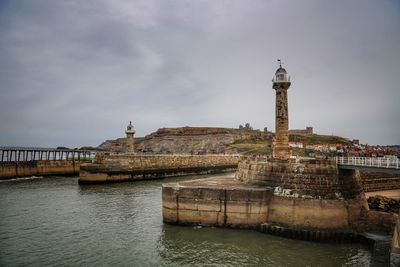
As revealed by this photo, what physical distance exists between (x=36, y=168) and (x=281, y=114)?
3966cm

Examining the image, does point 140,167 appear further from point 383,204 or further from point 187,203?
point 383,204

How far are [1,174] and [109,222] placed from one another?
96.9ft

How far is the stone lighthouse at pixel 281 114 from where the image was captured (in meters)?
21.3

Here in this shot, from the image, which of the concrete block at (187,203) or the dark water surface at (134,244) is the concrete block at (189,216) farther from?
the dark water surface at (134,244)

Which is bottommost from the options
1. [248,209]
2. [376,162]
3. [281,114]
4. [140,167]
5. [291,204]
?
[248,209]

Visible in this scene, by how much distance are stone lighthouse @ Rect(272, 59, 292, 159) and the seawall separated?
3752 centimetres

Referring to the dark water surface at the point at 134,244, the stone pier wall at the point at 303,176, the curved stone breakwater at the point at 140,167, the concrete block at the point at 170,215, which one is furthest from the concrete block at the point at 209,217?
the curved stone breakwater at the point at 140,167

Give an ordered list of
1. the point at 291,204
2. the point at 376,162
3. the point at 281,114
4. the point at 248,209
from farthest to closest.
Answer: the point at 281,114
the point at 248,209
the point at 291,204
the point at 376,162

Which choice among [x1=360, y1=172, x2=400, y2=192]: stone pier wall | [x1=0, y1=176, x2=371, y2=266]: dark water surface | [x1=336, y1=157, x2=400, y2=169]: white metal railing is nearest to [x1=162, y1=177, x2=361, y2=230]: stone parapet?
[x1=0, y1=176, x2=371, y2=266]: dark water surface

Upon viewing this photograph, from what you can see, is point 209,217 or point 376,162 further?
point 209,217

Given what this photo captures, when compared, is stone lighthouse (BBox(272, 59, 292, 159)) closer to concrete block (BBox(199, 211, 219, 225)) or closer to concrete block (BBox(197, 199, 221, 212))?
concrete block (BBox(197, 199, 221, 212))

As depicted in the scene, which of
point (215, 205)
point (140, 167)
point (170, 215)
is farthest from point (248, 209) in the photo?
point (140, 167)

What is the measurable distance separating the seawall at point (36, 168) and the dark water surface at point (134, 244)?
875 inches

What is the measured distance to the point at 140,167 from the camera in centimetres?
4503
